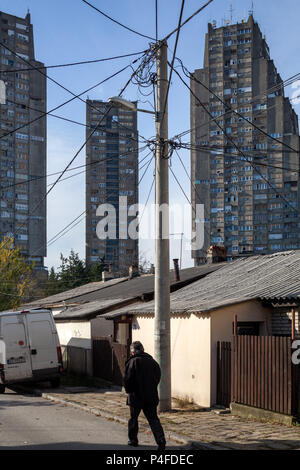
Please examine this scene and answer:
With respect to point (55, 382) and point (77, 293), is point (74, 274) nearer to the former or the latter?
point (77, 293)

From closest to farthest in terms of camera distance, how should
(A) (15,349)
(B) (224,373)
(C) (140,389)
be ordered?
(C) (140,389), (B) (224,373), (A) (15,349)

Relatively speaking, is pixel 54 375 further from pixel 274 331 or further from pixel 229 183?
pixel 229 183

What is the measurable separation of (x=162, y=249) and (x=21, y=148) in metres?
91.2

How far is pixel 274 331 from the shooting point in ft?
49.4

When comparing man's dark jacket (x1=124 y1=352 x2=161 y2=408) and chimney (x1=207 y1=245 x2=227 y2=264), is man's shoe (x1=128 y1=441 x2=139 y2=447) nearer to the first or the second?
man's dark jacket (x1=124 y1=352 x2=161 y2=408)

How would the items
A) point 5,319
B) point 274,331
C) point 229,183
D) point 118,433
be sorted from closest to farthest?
point 118,433 < point 274,331 < point 5,319 < point 229,183

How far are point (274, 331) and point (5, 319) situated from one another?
8945 mm

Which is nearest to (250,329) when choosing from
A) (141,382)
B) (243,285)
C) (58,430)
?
(243,285)

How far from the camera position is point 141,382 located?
9609 millimetres

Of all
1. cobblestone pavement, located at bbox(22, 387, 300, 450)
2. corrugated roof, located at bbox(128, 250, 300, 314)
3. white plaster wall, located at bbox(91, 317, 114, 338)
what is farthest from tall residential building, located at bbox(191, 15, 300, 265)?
cobblestone pavement, located at bbox(22, 387, 300, 450)

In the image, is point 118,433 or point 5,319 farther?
point 5,319

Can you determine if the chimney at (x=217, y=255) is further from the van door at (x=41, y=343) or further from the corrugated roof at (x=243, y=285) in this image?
the van door at (x=41, y=343)

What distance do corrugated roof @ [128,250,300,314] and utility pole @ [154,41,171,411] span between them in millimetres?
1114
